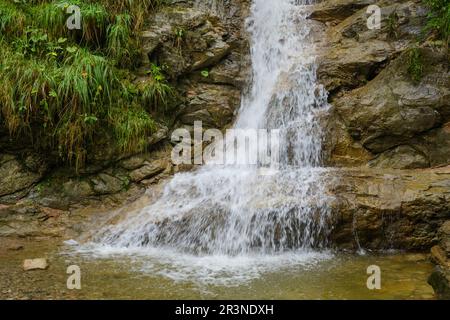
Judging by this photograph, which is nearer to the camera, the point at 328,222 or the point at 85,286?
the point at 85,286

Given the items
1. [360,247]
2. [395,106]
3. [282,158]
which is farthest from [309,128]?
[360,247]

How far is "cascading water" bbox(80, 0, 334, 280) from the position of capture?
518 centimetres

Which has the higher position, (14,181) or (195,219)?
(14,181)

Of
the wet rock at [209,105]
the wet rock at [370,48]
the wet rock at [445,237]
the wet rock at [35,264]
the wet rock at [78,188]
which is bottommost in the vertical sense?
the wet rock at [35,264]

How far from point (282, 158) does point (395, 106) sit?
75.6 inches

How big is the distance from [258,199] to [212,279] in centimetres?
162

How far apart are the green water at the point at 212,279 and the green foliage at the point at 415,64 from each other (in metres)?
2.98

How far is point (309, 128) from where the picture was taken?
681cm

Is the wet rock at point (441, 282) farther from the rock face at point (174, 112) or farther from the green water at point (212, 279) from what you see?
the rock face at point (174, 112)

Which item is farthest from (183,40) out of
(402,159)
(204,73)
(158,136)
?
(402,159)

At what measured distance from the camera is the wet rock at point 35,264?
14.5 ft

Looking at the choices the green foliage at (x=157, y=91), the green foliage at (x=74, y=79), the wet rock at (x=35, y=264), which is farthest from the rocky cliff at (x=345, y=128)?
the wet rock at (x=35, y=264)

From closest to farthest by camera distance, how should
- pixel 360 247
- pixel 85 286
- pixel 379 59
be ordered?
pixel 85 286, pixel 360 247, pixel 379 59

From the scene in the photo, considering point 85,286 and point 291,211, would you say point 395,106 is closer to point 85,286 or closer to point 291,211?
point 291,211
